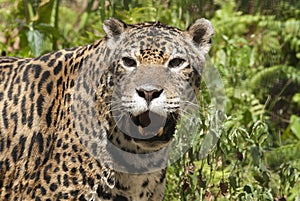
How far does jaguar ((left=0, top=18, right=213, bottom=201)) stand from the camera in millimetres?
5840

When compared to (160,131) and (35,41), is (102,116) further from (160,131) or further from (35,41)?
(35,41)

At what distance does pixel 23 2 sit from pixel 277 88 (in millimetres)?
3058

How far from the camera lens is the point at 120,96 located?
5.86 metres

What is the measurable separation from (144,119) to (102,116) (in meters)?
0.39

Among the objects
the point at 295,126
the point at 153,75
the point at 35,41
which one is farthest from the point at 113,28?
Result: the point at 295,126

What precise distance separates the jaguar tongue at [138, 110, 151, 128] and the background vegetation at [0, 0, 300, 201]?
1.17 m

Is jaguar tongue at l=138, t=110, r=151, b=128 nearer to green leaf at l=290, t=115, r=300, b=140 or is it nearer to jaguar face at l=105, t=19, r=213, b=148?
jaguar face at l=105, t=19, r=213, b=148

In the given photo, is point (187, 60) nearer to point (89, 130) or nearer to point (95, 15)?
point (89, 130)

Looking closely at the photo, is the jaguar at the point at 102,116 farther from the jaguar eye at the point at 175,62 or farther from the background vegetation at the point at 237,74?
the background vegetation at the point at 237,74

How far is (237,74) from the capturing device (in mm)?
9195

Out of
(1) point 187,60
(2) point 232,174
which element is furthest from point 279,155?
(1) point 187,60

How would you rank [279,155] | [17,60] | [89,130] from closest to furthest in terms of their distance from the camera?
[89,130], [17,60], [279,155]

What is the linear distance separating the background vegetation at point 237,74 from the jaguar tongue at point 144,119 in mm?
1170

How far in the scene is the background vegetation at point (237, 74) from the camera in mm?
7129
